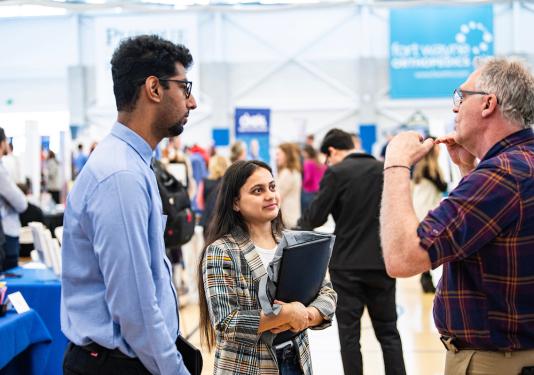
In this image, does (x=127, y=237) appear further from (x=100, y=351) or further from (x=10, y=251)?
(x=10, y=251)

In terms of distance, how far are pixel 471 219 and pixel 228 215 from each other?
3.41 ft

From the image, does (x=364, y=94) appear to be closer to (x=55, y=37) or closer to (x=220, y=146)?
(x=220, y=146)

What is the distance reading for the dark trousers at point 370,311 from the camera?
3854 millimetres

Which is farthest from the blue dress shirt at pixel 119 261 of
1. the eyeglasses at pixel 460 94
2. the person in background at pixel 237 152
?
the person in background at pixel 237 152

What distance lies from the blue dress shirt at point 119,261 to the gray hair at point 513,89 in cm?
88

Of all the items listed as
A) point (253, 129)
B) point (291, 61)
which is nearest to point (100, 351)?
point (253, 129)

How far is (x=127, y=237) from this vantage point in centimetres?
157

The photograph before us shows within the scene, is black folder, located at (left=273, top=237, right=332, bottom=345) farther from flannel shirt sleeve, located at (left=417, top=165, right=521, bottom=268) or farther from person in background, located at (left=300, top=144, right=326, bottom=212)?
person in background, located at (left=300, top=144, right=326, bottom=212)

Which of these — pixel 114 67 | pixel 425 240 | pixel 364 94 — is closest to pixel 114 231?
pixel 114 67

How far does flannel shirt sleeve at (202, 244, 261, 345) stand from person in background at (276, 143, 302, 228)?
4612 mm

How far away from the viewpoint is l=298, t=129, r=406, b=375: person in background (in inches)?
152

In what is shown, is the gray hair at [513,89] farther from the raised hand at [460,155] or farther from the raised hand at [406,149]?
the raised hand at [460,155]

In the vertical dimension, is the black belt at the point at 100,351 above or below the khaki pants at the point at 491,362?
above

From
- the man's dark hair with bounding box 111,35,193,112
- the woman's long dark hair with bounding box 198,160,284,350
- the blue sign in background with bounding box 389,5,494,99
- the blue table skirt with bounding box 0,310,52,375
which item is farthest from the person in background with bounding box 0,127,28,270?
the blue sign in background with bounding box 389,5,494,99
